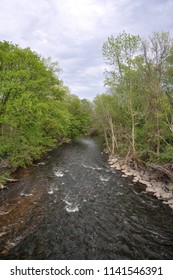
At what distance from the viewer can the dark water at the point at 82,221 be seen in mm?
7586

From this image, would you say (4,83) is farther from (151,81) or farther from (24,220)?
(151,81)

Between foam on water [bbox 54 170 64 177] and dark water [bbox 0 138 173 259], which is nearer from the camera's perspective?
dark water [bbox 0 138 173 259]

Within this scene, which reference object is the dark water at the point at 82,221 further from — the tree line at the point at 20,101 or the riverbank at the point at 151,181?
the tree line at the point at 20,101

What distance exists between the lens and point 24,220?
9672 millimetres

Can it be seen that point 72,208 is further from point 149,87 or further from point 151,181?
point 149,87

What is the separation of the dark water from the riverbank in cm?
71

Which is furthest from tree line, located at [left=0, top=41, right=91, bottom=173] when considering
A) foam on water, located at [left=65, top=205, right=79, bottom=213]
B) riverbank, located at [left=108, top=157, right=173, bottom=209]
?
riverbank, located at [left=108, top=157, right=173, bottom=209]

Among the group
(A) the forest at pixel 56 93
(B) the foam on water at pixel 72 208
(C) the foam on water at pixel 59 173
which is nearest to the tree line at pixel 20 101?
(A) the forest at pixel 56 93

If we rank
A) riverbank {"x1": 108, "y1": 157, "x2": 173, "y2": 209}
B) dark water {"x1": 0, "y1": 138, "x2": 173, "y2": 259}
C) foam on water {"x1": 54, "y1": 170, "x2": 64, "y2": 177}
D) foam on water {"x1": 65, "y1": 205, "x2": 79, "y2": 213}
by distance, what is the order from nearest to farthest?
dark water {"x1": 0, "y1": 138, "x2": 173, "y2": 259}, foam on water {"x1": 65, "y1": 205, "x2": 79, "y2": 213}, riverbank {"x1": 108, "y1": 157, "x2": 173, "y2": 209}, foam on water {"x1": 54, "y1": 170, "x2": 64, "y2": 177}

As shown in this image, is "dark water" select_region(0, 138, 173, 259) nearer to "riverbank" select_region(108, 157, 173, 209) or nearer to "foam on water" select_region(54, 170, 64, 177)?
"riverbank" select_region(108, 157, 173, 209)

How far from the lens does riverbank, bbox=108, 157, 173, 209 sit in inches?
507

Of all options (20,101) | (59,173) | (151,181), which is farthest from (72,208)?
(20,101)

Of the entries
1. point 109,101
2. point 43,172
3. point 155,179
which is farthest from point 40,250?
point 109,101

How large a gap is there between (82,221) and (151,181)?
29.4 ft
